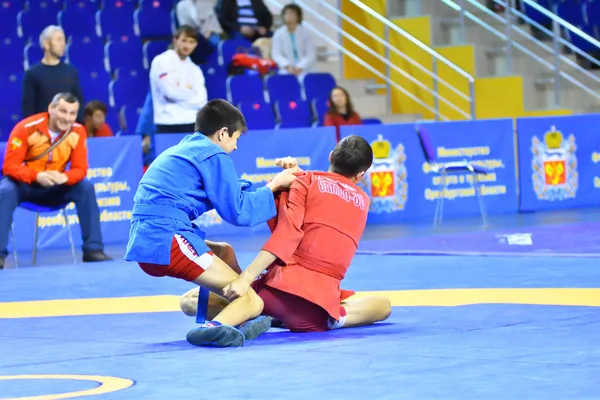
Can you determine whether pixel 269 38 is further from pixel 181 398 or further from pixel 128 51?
pixel 181 398

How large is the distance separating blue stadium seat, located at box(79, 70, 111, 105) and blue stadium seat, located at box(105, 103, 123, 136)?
0.51 ft

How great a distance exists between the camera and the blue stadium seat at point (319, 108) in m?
14.3

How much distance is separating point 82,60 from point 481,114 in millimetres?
5362

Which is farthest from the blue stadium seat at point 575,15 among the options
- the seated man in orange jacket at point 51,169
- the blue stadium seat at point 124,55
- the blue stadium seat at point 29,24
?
the seated man in orange jacket at point 51,169

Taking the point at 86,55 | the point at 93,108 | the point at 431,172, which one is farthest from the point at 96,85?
the point at 431,172

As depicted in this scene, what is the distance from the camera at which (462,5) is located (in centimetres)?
1728

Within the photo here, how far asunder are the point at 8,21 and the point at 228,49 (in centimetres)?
253

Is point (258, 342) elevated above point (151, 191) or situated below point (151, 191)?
below

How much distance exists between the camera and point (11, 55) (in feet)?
45.7

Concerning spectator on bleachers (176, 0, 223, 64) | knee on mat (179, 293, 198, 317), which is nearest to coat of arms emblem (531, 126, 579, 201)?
spectator on bleachers (176, 0, 223, 64)

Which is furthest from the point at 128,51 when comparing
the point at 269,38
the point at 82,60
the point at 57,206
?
the point at 57,206

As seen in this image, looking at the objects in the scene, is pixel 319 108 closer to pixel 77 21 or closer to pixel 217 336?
pixel 77 21

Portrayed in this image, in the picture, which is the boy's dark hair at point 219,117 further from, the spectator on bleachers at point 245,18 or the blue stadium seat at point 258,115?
the spectator on bleachers at point 245,18

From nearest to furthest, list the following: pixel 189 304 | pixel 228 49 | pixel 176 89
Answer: pixel 189 304
pixel 176 89
pixel 228 49
